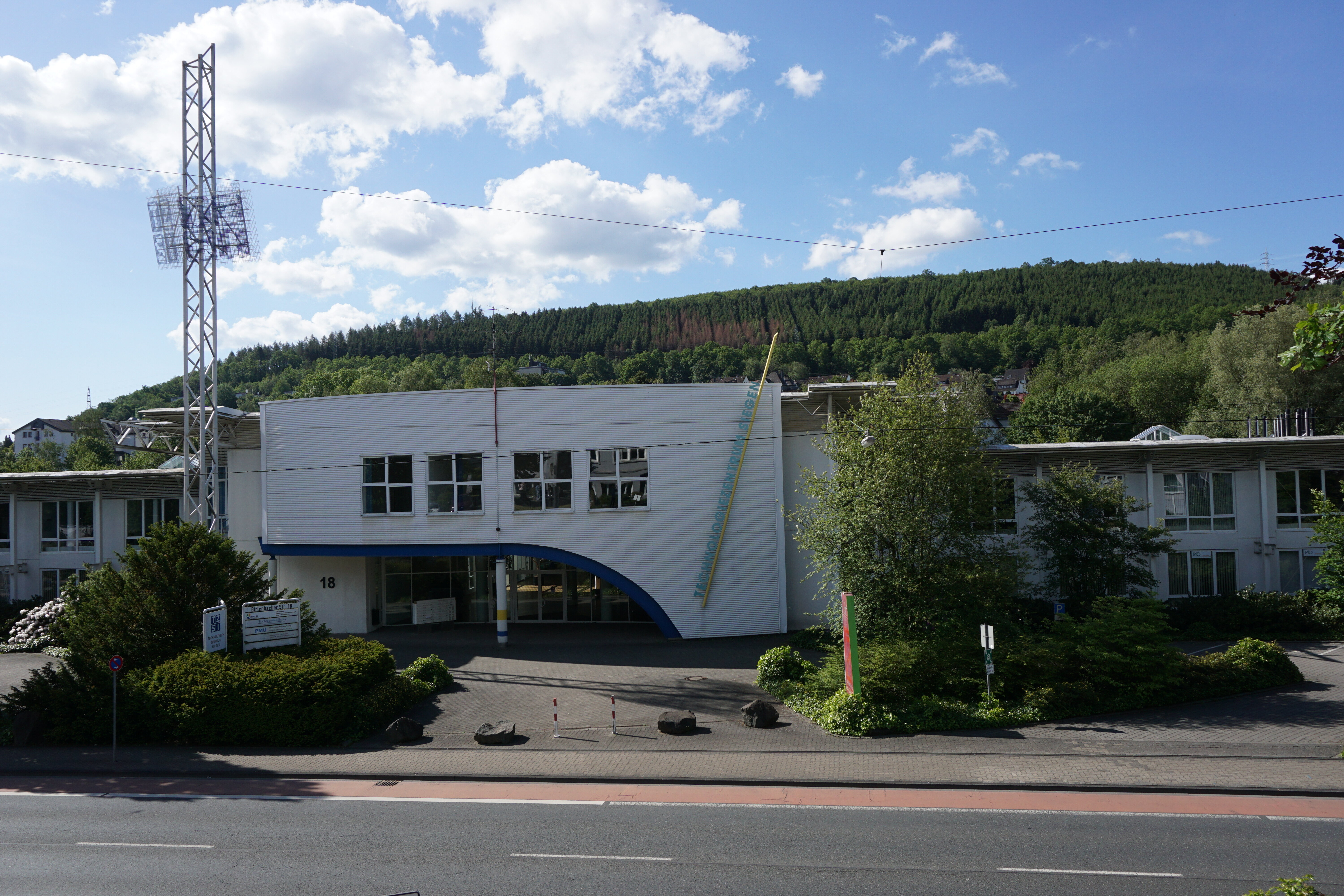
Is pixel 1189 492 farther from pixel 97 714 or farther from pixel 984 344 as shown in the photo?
pixel 984 344

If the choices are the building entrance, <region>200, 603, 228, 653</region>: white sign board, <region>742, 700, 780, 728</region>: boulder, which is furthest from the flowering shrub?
<region>742, 700, 780, 728</region>: boulder

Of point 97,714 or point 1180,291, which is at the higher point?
point 1180,291

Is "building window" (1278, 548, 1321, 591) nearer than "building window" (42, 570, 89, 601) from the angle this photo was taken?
Yes

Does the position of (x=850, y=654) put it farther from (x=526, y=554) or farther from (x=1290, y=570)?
(x=1290, y=570)

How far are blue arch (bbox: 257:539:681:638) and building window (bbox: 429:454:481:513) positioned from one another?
1.21 m

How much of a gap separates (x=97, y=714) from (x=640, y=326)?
4225 inches

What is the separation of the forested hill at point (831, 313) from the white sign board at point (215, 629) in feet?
306

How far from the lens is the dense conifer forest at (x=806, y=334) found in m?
92.9

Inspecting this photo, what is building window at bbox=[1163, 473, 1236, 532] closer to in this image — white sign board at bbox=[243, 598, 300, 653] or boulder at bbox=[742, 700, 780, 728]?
boulder at bbox=[742, 700, 780, 728]

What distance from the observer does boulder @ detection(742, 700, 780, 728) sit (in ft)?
53.4

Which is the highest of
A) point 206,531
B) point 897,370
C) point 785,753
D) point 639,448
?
point 897,370

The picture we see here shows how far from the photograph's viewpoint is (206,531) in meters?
19.3

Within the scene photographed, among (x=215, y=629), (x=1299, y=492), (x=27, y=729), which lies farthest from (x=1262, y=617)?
(x=27, y=729)

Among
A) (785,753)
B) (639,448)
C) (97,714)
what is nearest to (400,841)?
(785,753)
